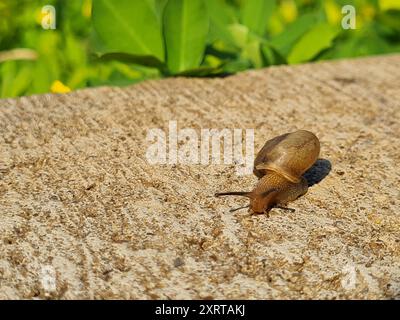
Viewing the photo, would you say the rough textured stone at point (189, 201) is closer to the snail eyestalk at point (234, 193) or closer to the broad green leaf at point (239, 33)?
the snail eyestalk at point (234, 193)

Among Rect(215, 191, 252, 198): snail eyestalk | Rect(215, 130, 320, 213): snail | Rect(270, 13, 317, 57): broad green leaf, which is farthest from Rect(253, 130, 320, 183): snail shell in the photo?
Rect(270, 13, 317, 57): broad green leaf

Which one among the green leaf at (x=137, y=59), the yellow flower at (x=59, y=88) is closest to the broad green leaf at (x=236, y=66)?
the green leaf at (x=137, y=59)

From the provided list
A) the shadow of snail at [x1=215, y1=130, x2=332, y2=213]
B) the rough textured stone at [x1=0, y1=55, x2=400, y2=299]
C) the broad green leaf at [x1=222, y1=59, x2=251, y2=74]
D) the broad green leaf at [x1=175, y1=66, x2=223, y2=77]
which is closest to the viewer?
the rough textured stone at [x1=0, y1=55, x2=400, y2=299]

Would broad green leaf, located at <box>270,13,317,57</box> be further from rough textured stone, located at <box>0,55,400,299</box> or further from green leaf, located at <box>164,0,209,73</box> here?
green leaf, located at <box>164,0,209,73</box>

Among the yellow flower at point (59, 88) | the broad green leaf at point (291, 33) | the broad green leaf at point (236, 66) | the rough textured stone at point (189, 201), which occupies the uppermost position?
the broad green leaf at point (291, 33)

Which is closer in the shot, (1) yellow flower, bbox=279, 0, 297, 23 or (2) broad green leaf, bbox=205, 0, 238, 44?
(2) broad green leaf, bbox=205, 0, 238, 44

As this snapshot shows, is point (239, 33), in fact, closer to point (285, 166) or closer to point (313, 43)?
point (313, 43)
